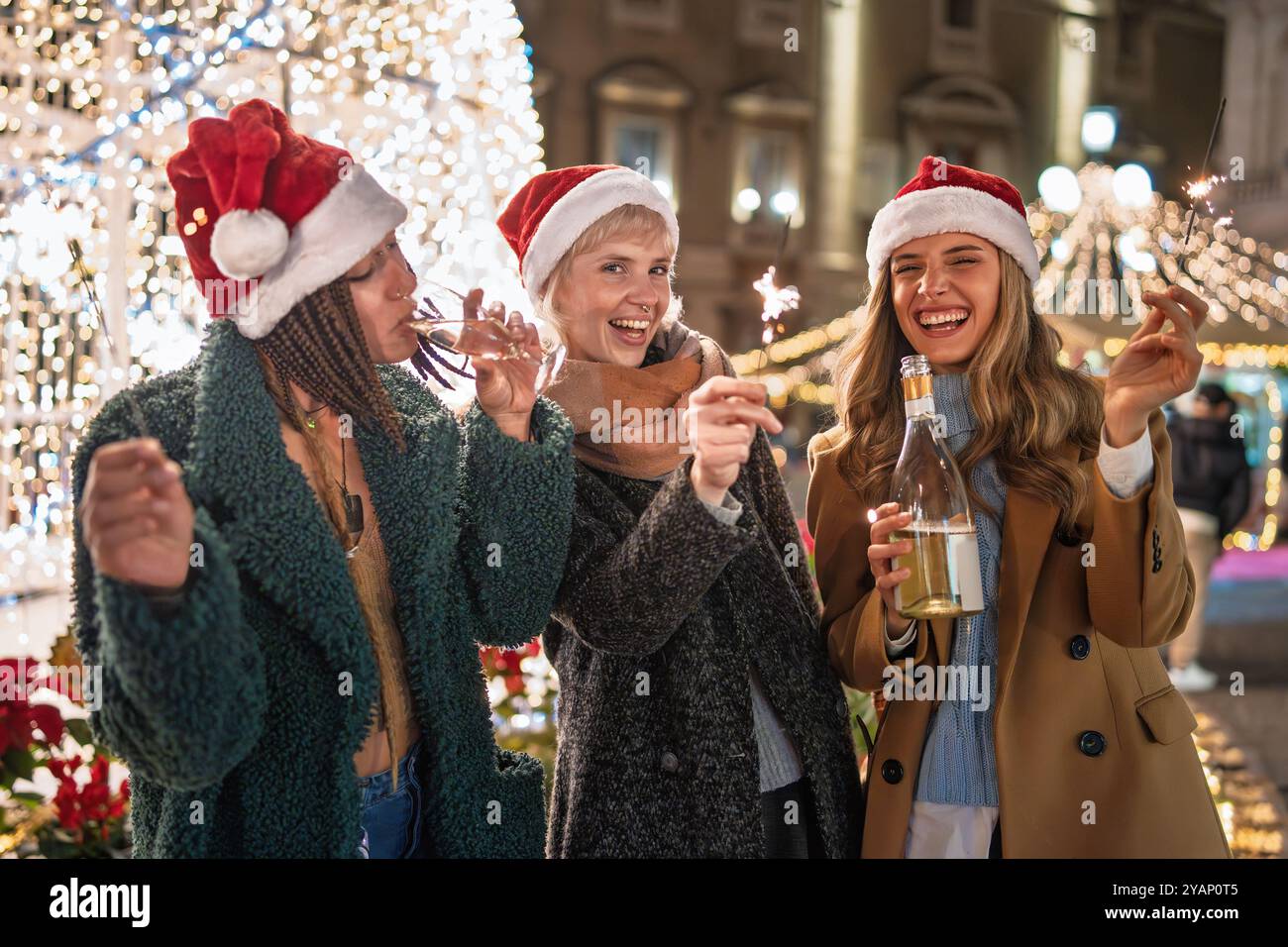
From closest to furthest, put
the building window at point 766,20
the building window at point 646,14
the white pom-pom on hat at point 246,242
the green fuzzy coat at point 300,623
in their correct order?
the green fuzzy coat at point 300,623
the white pom-pom on hat at point 246,242
the building window at point 646,14
the building window at point 766,20

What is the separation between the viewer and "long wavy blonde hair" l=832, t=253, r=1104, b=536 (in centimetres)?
168

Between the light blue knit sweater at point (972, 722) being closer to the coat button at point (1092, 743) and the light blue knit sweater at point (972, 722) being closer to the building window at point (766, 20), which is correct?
the coat button at point (1092, 743)

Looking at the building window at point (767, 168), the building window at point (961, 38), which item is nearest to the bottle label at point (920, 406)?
Answer: the building window at point (767, 168)

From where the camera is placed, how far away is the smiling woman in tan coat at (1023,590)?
1565mm

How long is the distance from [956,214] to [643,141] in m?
12.4

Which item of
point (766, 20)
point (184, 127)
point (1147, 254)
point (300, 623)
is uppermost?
point (766, 20)

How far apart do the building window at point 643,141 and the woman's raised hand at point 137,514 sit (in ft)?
41.0

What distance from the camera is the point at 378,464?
1.46 m

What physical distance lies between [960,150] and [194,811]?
14813 millimetres

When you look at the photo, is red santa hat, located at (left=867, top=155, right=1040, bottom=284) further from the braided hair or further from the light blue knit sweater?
the braided hair

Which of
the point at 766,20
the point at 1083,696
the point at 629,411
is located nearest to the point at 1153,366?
the point at 1083,696

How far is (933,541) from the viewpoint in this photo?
1590 millimetres

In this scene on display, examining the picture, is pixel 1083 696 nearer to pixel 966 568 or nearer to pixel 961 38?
pixel 966 568

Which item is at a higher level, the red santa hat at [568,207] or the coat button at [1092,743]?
the red santa hat at [568,207]
